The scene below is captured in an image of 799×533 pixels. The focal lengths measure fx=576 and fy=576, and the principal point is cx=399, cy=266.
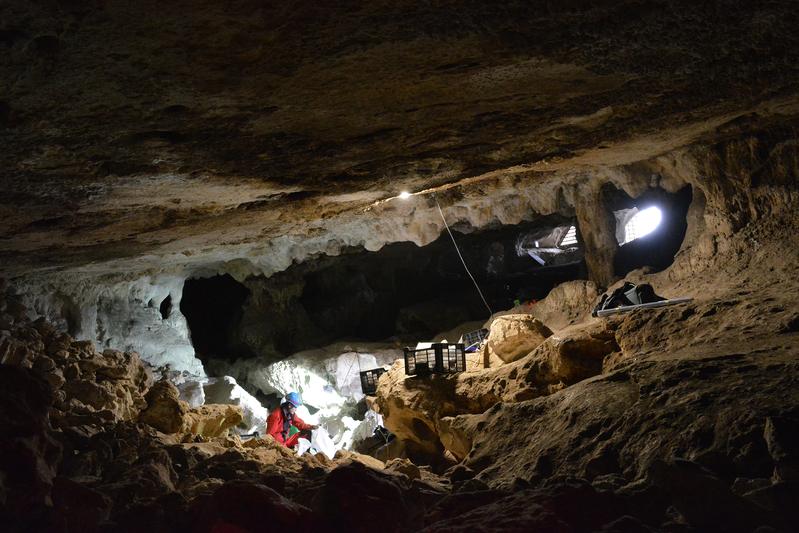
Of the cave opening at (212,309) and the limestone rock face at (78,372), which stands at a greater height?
the limestone rock face at (78,372)

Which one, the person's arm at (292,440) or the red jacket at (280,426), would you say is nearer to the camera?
the person's arm at (292,440)

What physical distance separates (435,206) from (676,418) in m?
6.06

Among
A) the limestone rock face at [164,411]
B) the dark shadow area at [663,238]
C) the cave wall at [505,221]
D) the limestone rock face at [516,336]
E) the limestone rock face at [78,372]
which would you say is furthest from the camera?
the dark shadow area at [663,238]

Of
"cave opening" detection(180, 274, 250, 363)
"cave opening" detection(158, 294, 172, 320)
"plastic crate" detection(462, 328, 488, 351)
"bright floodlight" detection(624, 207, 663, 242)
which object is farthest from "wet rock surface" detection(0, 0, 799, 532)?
"cave opening" detection(180, 274, 250, 363)

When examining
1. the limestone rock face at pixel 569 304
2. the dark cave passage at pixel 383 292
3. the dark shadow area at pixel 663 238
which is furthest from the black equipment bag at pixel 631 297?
the dark cave passage at pixel 383 292

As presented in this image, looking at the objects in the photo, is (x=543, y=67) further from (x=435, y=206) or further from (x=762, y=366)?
(x=435, y=206)

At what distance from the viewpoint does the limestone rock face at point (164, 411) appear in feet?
26.3

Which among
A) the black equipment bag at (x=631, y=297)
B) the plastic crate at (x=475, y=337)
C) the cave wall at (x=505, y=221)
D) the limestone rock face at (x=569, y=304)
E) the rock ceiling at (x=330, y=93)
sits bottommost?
the plastic crate at (x=475, y=337)

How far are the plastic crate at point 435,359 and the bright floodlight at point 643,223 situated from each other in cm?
719

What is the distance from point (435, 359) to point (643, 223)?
8649 millimetres

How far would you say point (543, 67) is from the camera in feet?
12.0

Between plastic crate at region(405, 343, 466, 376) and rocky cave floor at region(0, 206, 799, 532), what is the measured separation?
0.17 meters

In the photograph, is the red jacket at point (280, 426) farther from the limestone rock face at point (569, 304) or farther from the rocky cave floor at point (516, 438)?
the limestone rock face at point (569, 304)

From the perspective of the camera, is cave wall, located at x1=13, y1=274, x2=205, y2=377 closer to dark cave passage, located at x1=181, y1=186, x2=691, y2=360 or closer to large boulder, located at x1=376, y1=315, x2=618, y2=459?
dark cave passage, located at x1=181, y1=186, x2=691, y2=360
